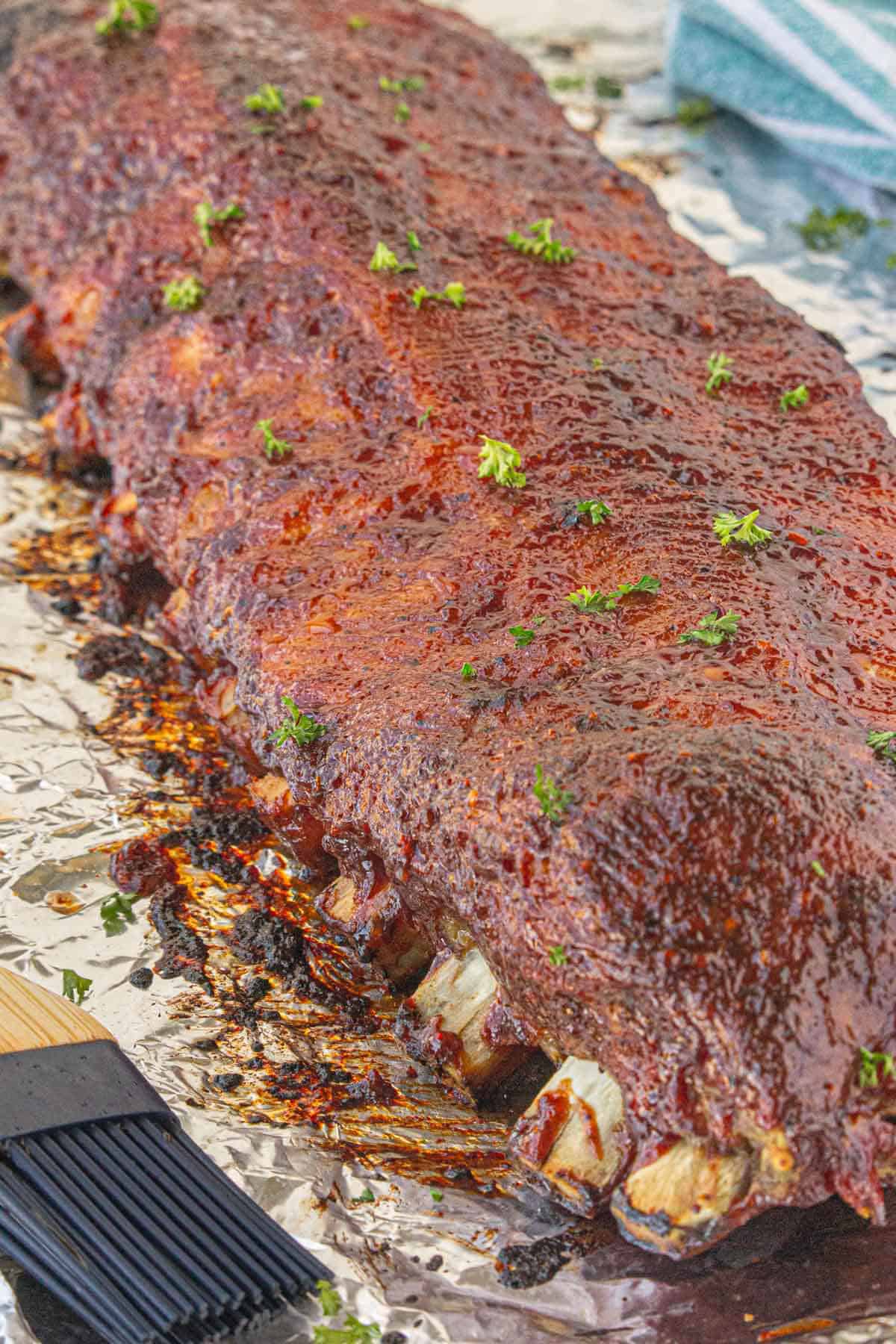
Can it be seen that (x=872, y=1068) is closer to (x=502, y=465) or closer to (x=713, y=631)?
(x=713, y=631)

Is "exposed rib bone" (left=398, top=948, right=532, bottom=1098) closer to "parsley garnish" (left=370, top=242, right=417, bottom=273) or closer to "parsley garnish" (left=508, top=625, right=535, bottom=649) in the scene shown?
"parsley garnish" (left=508, top=625, right=535, bottom=649)

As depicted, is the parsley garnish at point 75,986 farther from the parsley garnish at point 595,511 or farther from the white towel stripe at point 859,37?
the white towel stripe at point 859,37

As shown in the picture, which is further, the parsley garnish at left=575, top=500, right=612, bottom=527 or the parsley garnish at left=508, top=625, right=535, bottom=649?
the parsley garnish at left=575, top=500, right=612, bottom=527

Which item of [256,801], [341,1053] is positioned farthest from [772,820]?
[256,801]

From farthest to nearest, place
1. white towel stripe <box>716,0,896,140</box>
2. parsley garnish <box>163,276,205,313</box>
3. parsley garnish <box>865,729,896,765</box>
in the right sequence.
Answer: white towel stripe <box>716,0,896,140</box>
parsley garnish <box>163,276,205,313</box>
parsley garnish <box>865,729,896,765</box>

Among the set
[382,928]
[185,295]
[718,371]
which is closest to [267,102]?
[185,295]

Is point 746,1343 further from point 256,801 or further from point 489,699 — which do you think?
point 256,801

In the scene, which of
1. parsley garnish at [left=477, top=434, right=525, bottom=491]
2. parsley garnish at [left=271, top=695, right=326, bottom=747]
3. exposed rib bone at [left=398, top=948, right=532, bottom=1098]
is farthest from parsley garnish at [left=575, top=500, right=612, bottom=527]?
exposed rib bone at [left=398, top=948, right=532, bottom=1098]
